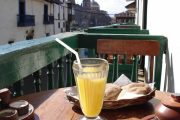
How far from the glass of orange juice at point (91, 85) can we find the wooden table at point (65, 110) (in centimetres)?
16

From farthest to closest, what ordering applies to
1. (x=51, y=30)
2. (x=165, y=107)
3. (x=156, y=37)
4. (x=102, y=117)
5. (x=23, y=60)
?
(x=51, y=30) < (x=156, y=37) < (x=23, y=60) < (x=102, y=117) < (x=165, y=107)

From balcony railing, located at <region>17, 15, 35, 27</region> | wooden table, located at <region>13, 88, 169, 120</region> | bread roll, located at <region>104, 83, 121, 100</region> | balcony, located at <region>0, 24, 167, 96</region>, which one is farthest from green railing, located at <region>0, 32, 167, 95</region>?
balcony railing, located at <region>17, 15, 35, 27</region>

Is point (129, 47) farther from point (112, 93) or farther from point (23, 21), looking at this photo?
point (23, 21)

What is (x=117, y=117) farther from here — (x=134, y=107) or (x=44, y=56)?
(x=44, y=56)

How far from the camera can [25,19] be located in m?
19.1

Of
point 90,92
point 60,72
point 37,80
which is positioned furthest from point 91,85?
point 60,72

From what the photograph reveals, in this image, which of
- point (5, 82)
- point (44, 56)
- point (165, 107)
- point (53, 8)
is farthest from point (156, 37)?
point (53, 8)

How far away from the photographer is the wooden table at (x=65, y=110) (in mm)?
1435

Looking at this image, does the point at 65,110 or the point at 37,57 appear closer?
the point at 65,110

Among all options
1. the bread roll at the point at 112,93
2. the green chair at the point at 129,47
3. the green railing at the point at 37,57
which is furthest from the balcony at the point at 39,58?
the bread roll at the point at 112,93

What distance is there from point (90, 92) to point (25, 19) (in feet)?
60.5

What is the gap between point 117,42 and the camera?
10.4ft

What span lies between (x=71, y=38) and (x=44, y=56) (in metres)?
0.83

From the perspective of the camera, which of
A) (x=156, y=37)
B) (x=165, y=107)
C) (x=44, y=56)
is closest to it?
(x=165, y=107)
